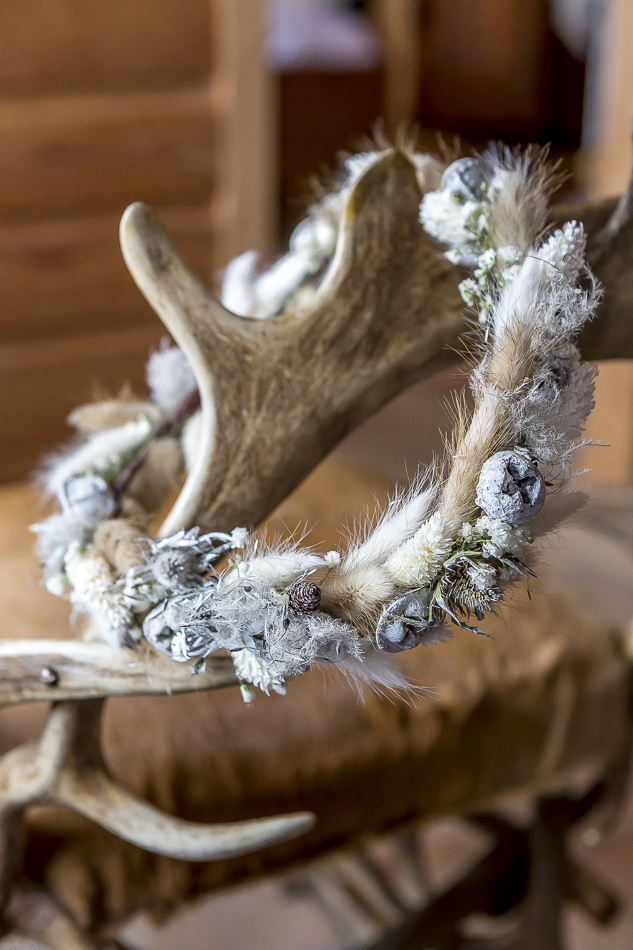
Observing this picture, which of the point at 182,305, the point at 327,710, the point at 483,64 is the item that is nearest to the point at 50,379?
the point at 327,710

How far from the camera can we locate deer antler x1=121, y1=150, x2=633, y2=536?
1.73ft

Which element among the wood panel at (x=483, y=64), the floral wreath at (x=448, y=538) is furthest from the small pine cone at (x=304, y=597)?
the wood panel at (x=483, y=64)

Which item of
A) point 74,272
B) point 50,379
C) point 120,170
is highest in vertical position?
point 120,170

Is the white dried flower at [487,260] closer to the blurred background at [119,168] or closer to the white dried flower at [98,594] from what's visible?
the white dried flower at [98,594]

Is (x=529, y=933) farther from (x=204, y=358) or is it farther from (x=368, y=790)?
(x=204, y=358)

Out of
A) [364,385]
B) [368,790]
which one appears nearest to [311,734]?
[368,790]

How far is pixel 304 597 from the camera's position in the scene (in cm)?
44

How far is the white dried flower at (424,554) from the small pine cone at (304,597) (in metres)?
0.04

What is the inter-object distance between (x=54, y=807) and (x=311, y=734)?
0.79 feet

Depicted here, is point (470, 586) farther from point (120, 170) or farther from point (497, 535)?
point (120, 170)

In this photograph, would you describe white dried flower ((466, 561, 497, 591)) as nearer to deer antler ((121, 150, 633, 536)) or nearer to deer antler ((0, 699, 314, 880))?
deer antler ((121, 150, 633, 536))

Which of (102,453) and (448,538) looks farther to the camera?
(102,453)

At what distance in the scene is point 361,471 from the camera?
130 centimetres

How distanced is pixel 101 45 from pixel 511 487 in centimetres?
212
